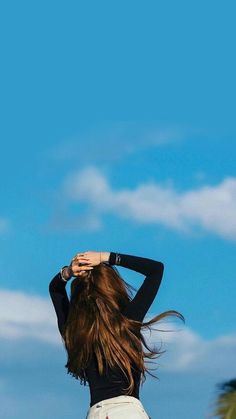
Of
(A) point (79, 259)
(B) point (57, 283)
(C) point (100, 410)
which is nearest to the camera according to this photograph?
(C) point (100, 410)

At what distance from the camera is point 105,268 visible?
23.4 feet

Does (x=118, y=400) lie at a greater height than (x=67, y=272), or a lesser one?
lesser

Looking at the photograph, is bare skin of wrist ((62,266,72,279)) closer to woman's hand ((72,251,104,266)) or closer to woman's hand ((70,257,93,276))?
woman's hand ((70,257,93,276))

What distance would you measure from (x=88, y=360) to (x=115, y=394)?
379 mm

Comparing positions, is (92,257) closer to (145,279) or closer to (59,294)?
(145,279)

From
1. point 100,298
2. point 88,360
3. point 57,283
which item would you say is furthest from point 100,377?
point 57,283

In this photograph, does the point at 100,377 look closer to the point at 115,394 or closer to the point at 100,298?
the point at 115,394

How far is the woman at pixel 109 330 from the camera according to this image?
22.2 feet

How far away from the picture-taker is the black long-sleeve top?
267 inches

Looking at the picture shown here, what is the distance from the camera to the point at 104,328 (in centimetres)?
694

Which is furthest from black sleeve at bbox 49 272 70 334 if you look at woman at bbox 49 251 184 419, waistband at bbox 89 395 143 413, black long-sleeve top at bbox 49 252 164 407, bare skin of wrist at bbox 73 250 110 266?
waistband at bbox 89 395 143 413

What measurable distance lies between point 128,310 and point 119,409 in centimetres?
80

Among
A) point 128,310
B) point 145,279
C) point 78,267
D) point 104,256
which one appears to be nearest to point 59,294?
point 78,267

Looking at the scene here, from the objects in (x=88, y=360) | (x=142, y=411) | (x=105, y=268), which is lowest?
(x=142, y=411)
